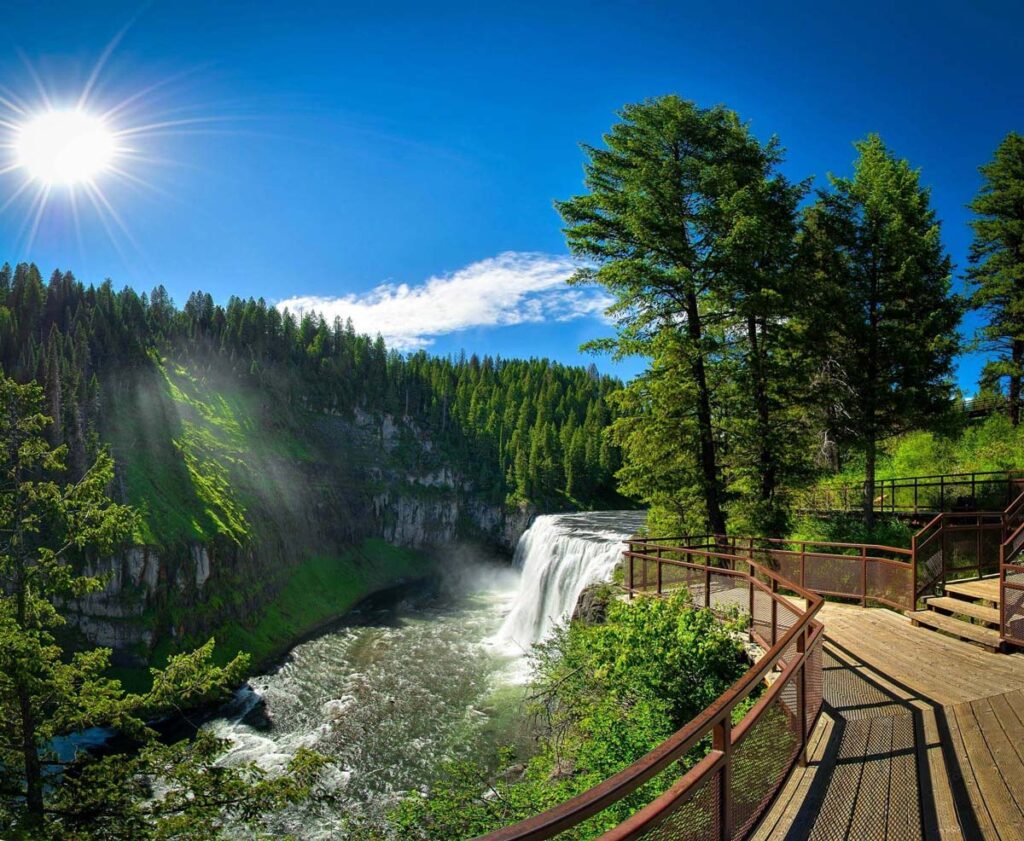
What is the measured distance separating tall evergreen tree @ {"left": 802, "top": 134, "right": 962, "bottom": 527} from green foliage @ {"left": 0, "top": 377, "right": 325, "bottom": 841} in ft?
57.4

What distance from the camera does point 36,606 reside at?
1126cm

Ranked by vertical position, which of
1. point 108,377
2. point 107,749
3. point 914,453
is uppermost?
point 108,377

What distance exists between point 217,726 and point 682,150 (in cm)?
3191

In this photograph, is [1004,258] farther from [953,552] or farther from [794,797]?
[794,797]

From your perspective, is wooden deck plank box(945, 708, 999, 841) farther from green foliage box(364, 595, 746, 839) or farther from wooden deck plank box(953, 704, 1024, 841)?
green foliage box(364, 595, 746, 839)

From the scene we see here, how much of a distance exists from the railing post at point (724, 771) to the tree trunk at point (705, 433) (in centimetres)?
1297

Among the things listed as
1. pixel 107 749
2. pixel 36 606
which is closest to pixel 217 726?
pixel 107 749

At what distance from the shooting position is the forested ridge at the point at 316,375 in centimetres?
6316

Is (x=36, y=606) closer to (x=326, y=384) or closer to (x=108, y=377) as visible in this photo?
(x=108, y=377)

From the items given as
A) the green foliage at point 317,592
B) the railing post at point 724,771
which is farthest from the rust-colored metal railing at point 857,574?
the green foliage at point 317,592

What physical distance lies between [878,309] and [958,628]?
46.6 ft

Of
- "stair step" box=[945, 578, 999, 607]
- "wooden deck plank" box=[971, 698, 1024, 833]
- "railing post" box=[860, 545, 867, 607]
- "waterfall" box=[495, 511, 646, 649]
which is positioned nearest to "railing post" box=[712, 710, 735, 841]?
"wooden deck plank" box=[971, 698, 1024, 833]

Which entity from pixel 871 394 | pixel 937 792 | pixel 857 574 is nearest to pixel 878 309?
pixel 871 394

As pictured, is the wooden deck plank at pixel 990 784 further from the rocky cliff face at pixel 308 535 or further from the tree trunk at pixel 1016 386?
the tree trunk at pixel 1016 386
